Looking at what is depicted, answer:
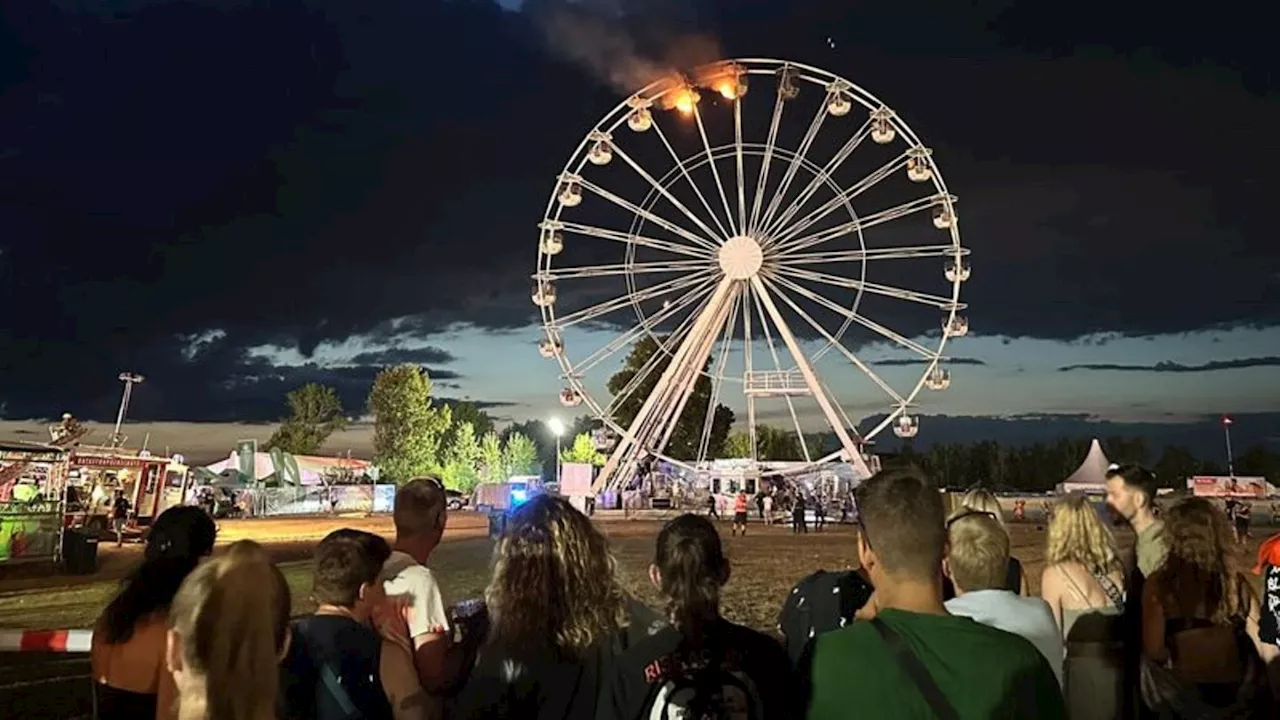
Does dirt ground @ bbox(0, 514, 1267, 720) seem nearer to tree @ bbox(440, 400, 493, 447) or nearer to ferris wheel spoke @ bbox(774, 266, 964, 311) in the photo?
ferris wheel spoke @ bbox(774, 266, 964, 311)

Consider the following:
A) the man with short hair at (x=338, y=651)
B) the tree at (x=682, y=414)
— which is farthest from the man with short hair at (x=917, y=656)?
the tree at (x=682, y=414)

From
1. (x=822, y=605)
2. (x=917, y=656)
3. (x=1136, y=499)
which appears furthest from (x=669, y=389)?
(x=917, y=656)

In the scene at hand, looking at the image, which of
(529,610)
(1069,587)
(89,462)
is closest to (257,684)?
(529,610)

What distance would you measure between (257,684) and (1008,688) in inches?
71.1

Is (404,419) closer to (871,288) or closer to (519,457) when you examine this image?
(519,457)

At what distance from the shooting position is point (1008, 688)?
2.16 m

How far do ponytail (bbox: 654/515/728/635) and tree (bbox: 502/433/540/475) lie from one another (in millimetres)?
89158

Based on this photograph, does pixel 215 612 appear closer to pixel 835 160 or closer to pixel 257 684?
pixel 257 684

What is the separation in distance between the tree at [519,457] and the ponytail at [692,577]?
89.2m

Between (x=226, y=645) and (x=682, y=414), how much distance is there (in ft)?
209

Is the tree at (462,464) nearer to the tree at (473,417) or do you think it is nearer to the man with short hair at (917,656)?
the tree at (473,417)

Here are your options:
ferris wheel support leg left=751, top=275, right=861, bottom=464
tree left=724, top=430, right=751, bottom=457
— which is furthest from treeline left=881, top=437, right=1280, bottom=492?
ferris wheel support leg left=751, top=275, right=861, bottom=464

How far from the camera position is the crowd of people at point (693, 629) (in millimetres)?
2203

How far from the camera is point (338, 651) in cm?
322
